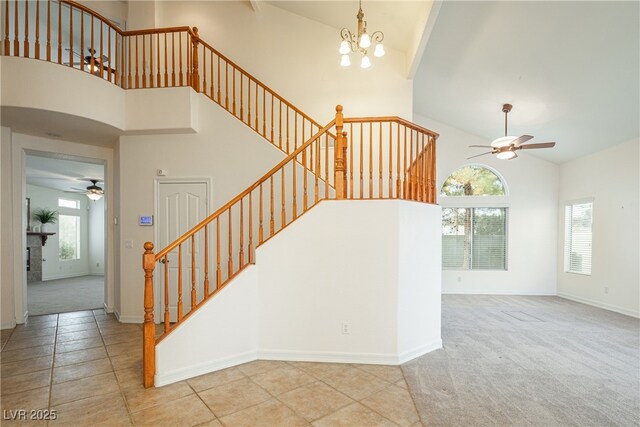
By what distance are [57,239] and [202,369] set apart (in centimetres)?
989

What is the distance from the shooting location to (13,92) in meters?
3.84

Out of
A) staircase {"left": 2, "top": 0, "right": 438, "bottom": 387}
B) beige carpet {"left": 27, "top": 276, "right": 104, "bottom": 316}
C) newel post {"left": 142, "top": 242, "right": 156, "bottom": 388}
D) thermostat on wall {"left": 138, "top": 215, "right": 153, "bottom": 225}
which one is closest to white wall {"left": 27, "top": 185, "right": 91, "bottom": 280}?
beige carpet {"left": 27, "top": 276, "right": 104, "bottom": 316}

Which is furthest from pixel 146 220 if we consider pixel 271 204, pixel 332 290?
pixel 332 290

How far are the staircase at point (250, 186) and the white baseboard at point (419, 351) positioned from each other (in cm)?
175

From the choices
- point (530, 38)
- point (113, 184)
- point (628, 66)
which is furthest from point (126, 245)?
point (628, 66)

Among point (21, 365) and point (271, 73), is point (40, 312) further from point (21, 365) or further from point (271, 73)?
point (271, 73)

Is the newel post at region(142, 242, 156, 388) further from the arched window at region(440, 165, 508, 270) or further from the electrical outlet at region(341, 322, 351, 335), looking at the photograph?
the arched window at region(440, 165, 508, 270)

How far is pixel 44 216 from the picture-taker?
364 inches

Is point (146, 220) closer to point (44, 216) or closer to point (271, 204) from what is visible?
point (271, 204)

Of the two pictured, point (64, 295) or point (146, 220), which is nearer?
point (146, 220)

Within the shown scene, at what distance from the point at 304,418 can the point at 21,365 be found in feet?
10.5

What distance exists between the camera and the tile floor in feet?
7.98

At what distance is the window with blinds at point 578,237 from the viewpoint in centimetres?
665

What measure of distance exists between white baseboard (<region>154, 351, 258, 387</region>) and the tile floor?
0.06m
